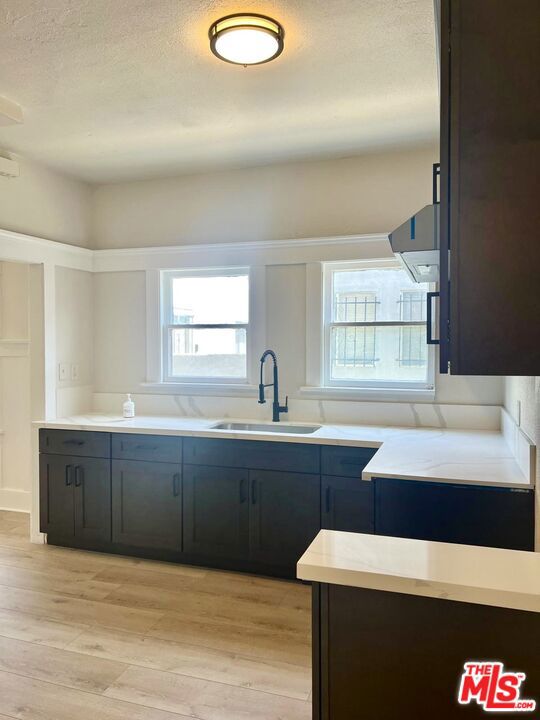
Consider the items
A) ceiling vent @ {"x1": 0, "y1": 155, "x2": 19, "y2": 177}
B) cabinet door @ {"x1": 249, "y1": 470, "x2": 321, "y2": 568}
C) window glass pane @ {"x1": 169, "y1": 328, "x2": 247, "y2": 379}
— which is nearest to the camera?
cabinet door @ {"x1": 249, "y1": 470, "x2": 321, "y2": 568}

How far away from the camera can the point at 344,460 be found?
9.80 ft

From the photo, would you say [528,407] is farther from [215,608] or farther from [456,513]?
[215,608]

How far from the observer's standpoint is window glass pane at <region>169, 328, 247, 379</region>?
12.9ft

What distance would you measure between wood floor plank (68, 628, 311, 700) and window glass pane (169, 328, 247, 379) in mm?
1922

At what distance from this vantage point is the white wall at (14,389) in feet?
14.4

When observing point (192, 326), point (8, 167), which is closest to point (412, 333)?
point (192, 326)

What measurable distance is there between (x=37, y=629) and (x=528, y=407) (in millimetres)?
2560

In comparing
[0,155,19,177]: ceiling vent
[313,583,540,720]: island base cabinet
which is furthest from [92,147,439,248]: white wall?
[313,583,540,720]: island base cabinet

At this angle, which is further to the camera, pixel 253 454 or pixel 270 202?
pixel 270 202

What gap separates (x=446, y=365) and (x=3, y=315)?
4309 mm

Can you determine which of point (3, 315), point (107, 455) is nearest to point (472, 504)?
point (107, 455)

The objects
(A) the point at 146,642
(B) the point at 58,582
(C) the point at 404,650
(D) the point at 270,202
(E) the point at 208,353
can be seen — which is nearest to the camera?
(C) the point at 404,650

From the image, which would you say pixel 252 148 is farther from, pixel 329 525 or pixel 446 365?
pixel 446 365

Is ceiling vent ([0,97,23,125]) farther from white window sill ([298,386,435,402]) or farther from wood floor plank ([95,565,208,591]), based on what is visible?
wood floor plank ([95,565,208,591])
